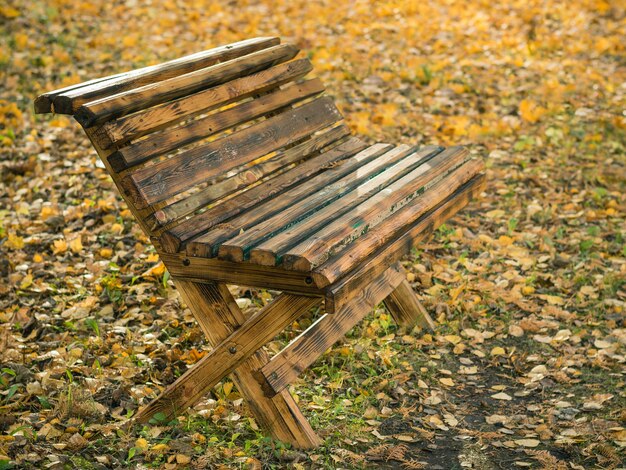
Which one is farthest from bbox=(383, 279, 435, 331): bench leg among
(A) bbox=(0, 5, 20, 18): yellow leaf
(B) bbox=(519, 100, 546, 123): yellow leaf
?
(A) bbox=(0, 5, 20, 18): yellow leaf

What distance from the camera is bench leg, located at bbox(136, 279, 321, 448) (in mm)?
2473

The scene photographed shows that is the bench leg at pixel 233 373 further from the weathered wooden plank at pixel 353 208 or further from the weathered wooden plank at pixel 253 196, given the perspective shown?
the weathered wooden plank at pixel 353 208

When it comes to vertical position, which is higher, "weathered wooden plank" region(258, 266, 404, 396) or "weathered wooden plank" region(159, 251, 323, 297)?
"weathered wooden plank" region(159, 251, 323, 297)

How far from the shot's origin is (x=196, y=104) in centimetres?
273

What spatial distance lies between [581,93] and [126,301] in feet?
12.9

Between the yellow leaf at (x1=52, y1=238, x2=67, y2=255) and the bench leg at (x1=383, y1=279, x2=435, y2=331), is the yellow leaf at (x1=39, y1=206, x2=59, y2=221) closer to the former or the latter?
the yellow leaf at (x1=52, y1=238, x2=67, y2=255)

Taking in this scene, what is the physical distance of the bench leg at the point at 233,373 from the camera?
8.11 ft

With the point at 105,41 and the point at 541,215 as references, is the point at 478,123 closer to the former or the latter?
the point at 541,215

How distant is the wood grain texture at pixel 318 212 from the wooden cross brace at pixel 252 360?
18 cm

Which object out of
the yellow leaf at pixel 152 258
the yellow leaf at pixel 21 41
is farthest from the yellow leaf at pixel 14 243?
the yellow leaf at pixel 21 41

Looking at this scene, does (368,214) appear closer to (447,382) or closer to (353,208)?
(353,208)

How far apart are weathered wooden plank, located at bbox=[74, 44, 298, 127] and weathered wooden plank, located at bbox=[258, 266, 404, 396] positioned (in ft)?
3.11

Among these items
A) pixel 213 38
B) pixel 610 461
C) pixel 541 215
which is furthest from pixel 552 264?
pixel 213 38

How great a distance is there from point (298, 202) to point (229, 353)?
0.63 metres
